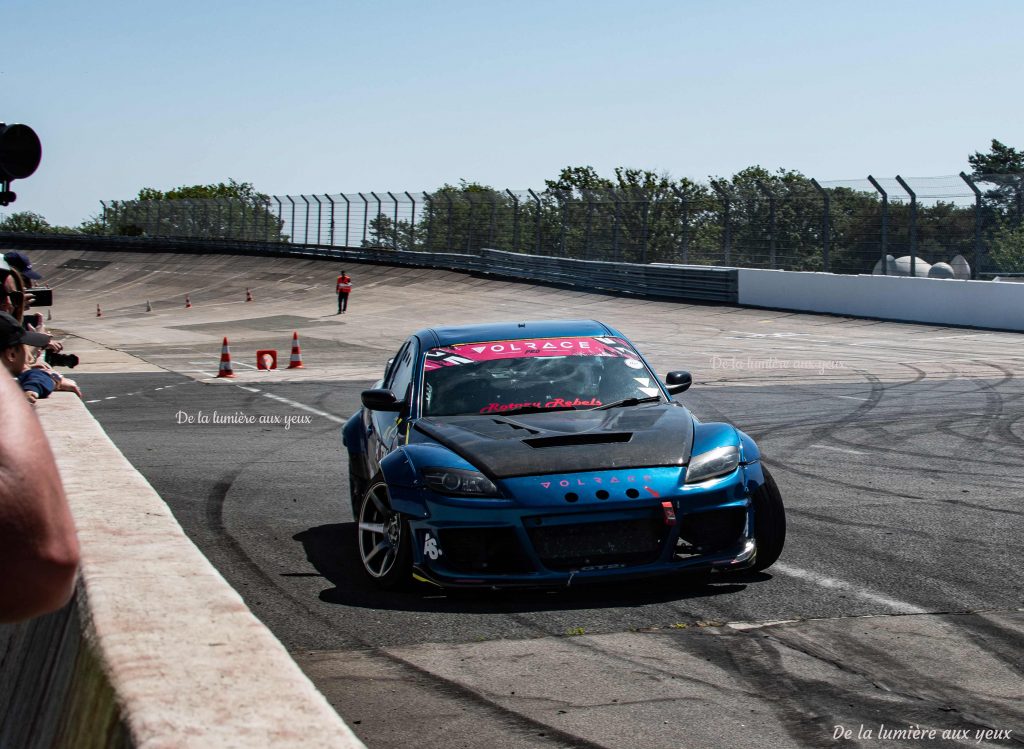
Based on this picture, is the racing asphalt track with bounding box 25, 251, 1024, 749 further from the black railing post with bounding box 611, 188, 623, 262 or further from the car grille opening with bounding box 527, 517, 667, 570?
the black railing post with bounding box 611, 188, 623, 262

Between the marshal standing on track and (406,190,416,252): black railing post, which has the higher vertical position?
(406,190,416,252): black railing post

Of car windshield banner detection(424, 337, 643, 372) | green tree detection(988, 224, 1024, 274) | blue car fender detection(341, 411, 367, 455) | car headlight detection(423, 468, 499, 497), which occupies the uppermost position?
green tree detection(988, 224, 1024, 274)

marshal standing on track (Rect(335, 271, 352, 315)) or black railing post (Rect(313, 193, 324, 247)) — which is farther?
black railing post (Rect(313, 193, 324, 247))

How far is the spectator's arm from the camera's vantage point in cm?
138

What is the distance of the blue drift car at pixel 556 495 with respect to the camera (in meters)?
6.18

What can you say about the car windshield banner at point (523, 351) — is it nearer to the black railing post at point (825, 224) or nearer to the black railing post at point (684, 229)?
the black railing post at point (825, 224)

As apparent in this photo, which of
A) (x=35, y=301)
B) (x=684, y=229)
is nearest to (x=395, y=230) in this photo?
(x=684, y=229)

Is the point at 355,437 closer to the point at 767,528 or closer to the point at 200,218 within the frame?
the point at 767,528

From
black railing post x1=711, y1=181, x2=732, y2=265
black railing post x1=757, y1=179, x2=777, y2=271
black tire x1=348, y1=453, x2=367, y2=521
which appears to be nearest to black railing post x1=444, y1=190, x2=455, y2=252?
black railing post x1=711, y1=181, x2=732, y2=265

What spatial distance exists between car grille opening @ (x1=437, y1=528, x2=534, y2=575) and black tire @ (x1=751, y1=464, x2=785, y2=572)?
1.27m

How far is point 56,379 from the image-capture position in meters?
10.8

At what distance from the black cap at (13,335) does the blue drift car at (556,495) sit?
6.13ft

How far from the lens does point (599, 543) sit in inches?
245

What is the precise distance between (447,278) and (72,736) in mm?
45906
